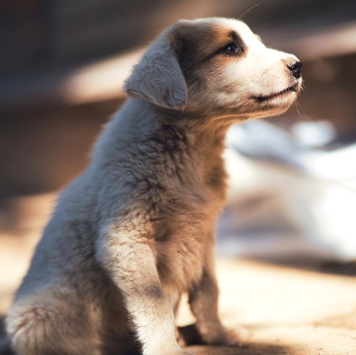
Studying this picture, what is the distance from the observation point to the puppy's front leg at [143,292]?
108 inches

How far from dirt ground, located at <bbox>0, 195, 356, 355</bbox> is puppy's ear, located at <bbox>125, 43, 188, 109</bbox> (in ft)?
3.90

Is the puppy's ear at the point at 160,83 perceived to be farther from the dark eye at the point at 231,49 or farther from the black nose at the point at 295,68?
the black nose at the point at 295,68

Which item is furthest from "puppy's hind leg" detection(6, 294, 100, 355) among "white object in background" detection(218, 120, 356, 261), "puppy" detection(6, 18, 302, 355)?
"white object in background" detection(218, 120, 356, 261)

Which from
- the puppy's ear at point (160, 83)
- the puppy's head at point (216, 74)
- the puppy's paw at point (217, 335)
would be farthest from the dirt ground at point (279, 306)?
the puppy's ear at point (160, 83)

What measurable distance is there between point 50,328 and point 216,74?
4.62 feet

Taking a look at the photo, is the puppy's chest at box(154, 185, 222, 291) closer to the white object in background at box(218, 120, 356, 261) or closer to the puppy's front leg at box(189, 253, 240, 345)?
the puppy's front leg at box(189, 253, 240, 345)

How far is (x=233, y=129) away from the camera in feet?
17.8

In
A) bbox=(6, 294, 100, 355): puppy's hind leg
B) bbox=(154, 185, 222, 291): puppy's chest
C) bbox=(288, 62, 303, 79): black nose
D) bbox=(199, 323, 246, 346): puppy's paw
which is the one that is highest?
bbox=(288, 62, 303, 79): black nose

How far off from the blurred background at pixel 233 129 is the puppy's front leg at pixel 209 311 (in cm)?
143

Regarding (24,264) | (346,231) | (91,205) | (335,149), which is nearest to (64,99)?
(24,264)

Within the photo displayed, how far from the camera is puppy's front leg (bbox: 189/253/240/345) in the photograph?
127 inches

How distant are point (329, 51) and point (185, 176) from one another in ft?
11.2

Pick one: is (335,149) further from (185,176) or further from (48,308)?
(48,308)

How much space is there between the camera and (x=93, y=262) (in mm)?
2977
